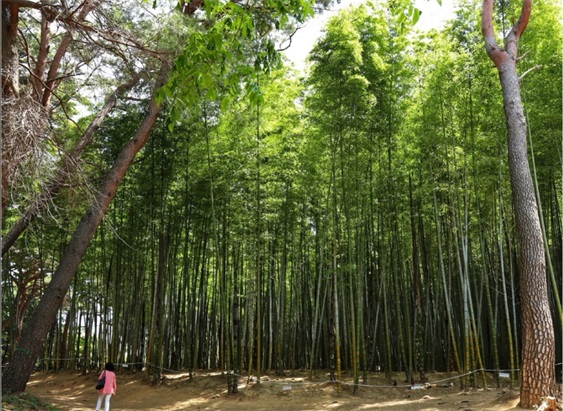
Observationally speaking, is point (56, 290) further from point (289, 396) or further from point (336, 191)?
point (336, 191)

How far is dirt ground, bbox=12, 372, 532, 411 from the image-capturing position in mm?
6305

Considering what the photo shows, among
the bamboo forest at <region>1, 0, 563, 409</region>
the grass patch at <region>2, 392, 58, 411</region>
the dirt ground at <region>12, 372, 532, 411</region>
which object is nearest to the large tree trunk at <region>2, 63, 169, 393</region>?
the bamboo forest at <region>1, 0, 563, 409</region>

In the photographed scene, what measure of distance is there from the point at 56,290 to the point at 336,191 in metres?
4.67

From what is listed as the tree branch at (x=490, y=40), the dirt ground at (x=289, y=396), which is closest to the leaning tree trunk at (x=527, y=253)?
the tree branch at (x=490, y=40)

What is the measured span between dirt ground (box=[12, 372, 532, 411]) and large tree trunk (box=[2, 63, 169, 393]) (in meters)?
1.13

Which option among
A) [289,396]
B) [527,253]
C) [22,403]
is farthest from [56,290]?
[527,253]

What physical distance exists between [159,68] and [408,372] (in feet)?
19.0

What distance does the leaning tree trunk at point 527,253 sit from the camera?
434 centimetres

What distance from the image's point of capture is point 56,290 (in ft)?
21.0

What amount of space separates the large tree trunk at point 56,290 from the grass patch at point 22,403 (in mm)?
296

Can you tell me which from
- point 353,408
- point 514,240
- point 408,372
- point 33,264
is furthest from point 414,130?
point 33,264

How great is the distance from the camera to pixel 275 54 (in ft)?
6.81

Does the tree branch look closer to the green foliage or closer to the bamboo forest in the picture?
the bamboo forest

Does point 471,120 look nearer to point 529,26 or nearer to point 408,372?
point 529,26
